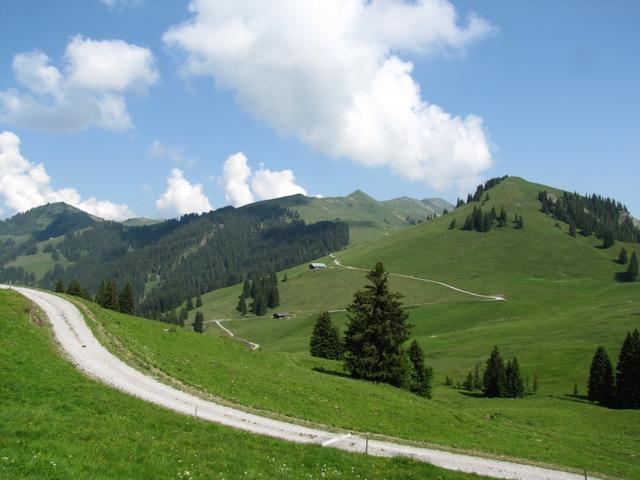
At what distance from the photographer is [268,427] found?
1032 inches

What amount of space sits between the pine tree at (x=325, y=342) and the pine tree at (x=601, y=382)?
1786 inches

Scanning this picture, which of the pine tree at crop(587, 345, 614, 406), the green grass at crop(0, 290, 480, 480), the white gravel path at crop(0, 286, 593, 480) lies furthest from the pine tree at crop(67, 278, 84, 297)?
the pine tree at crop(587, 345, 614, 406)

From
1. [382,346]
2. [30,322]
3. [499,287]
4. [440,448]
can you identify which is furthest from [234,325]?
[440,448]

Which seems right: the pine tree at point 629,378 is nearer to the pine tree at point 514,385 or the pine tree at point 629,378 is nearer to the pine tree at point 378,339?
the pine tree at point 514,385

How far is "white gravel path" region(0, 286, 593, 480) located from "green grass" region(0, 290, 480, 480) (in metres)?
2.20

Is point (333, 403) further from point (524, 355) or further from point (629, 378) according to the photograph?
point (524, 355)

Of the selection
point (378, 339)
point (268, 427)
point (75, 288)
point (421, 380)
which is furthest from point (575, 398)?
point (75, 288)

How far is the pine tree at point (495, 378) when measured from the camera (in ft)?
297

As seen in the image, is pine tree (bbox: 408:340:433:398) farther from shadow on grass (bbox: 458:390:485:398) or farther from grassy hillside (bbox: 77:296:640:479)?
shadow on grass (bbox: 458:390:485:398)

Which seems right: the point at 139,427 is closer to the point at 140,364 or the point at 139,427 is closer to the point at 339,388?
the point at 140,364

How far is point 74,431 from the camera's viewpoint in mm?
17234

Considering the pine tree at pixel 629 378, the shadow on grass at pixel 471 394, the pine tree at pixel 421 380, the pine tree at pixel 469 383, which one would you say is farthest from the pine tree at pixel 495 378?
the pine tree at pixel 421 380

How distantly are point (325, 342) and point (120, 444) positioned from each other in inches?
3290

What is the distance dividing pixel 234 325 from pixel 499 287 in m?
110
